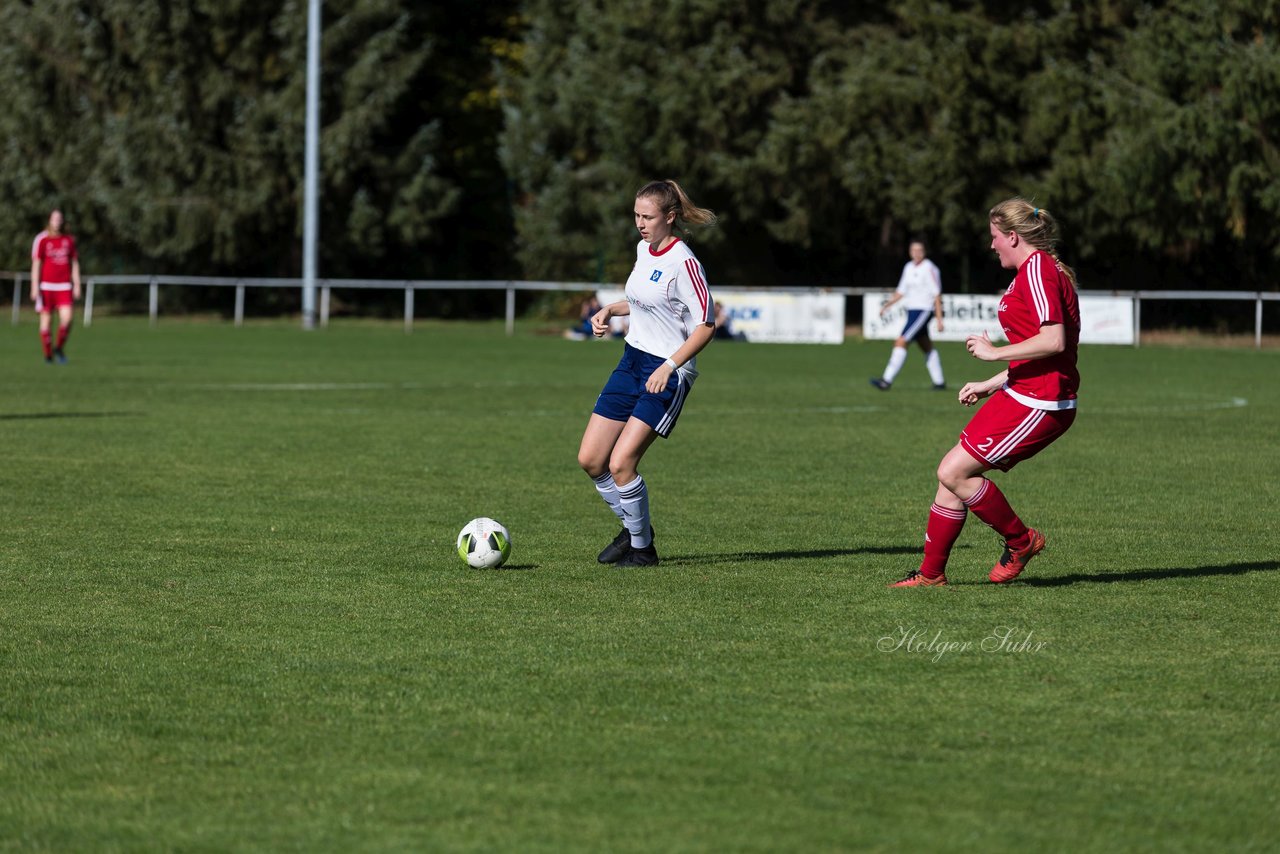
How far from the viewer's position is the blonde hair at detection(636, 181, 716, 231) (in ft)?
27.0

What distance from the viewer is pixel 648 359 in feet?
28.1

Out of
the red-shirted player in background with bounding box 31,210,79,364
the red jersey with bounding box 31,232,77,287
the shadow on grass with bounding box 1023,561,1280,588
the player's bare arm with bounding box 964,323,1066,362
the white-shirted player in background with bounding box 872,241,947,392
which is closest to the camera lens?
the player's bare arm with bounding box 964,323,1066,362

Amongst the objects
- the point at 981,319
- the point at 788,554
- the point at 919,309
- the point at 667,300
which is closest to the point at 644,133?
the point at 981,319

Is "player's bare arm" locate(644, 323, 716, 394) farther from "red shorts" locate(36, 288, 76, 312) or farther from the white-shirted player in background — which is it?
"red shorts" locate(36, 288, 76, 312)

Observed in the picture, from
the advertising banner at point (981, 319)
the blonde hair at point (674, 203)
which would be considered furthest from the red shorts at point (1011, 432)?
the advertising banner at point (981, 319)

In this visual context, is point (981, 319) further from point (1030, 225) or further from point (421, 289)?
point (1030, 225)

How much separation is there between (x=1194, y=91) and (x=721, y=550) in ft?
95.0

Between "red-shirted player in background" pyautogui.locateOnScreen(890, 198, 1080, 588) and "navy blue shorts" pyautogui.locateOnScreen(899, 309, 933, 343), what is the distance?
14654 millimetres

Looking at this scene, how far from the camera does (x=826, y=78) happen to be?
134 feet

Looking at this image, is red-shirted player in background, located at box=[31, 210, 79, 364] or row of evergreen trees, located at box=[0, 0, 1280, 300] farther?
row of evergreen trees, located at box=[0, 0, 1280, 300]

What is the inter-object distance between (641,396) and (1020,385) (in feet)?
6.09

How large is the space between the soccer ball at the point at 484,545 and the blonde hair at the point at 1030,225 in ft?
8.97

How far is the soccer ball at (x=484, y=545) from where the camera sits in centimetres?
832

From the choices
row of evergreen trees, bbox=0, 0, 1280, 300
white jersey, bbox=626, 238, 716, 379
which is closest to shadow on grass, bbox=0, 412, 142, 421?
white jersey, bbox=626, 238, 716, 379
